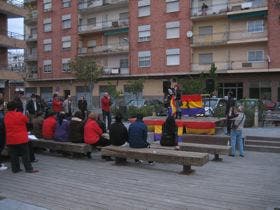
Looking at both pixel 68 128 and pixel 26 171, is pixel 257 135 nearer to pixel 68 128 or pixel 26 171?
pixel 68 128

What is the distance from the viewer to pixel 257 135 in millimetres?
14406

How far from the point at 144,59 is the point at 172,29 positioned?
459cm

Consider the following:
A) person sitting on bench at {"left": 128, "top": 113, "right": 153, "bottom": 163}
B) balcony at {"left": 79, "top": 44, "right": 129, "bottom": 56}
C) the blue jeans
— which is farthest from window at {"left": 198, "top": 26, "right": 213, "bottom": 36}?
person sitting on bench at {"left": 128, "top": 113, "right": 153, "bottom": 163}

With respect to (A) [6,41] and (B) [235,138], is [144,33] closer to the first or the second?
(A) [6,41]

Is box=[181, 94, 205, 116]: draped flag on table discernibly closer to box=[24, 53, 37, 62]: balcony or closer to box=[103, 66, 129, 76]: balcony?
box=[103, 66, 129, 76]: balcony

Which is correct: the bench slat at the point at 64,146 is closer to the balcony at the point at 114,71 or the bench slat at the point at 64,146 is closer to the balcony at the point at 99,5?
the balcony at the point at 114,71

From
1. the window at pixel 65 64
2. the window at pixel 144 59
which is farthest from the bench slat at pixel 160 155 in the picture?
the window at pixel 65 64

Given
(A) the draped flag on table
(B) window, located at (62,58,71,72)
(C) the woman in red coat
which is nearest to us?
(C) the woman in red coat

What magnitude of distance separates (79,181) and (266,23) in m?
32.6

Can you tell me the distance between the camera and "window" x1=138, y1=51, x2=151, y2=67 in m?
42.8

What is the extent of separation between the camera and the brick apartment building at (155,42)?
1446 inches

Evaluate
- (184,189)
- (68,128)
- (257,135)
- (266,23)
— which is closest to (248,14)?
(266,23)

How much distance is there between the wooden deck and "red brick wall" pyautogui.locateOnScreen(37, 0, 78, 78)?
4156 cm

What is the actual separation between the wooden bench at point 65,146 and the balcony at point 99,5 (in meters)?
36.1
